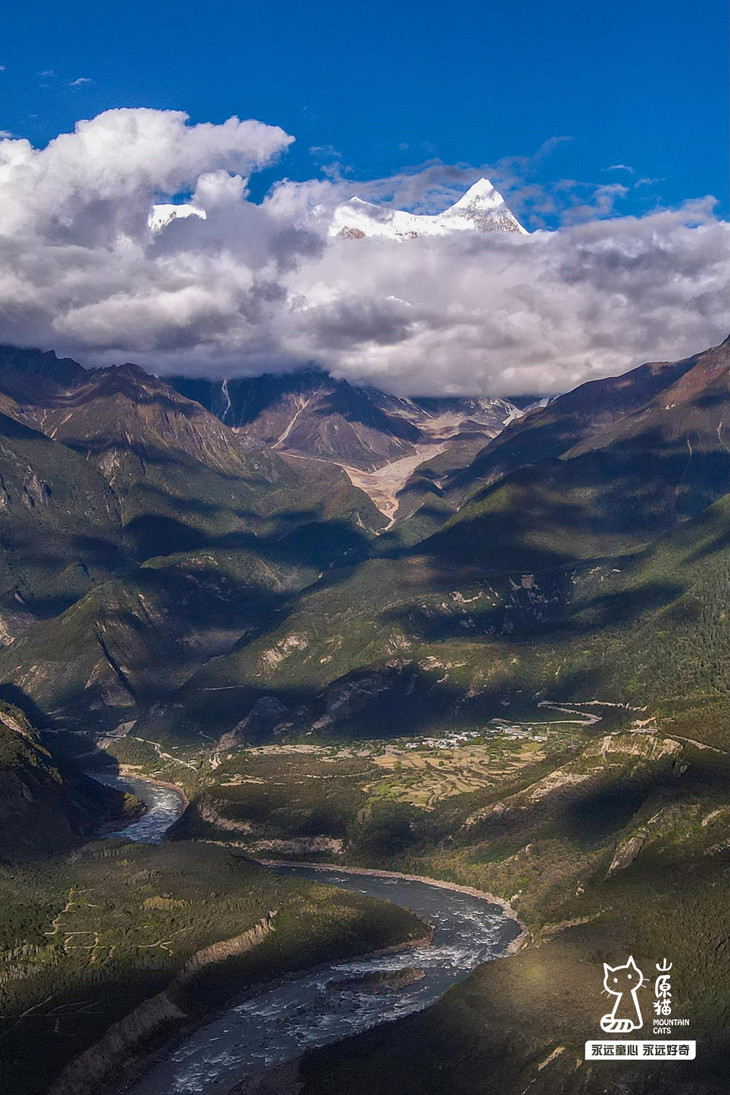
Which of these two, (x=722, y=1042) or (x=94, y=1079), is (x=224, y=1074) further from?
(x=722, y=1042)

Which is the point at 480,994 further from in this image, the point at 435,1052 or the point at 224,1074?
the point at 224,1074

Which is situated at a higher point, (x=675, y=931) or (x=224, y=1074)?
(x=675, y=931)

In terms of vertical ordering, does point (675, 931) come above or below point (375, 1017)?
above

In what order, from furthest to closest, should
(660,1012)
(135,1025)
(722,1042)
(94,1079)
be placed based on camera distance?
(135,1025), (94,1079), (660,1012), (722,1042)

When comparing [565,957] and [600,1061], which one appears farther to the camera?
[565,957]

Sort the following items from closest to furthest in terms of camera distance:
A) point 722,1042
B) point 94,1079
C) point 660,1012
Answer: point 722,1042 → point 660,1012 → point 94,1079

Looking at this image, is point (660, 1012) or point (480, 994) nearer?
point (660, 1012)

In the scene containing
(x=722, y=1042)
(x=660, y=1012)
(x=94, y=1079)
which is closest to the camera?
(x=722, y=1042)

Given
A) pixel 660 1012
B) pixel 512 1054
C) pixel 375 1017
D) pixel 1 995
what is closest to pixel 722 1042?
pixel 660 1012

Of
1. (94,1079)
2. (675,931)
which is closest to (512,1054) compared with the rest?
(675,931)
